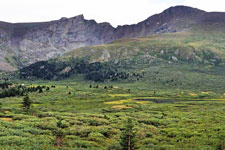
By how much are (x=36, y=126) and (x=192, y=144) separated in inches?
1588

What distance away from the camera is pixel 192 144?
158 feet

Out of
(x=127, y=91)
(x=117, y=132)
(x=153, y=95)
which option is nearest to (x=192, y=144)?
(x=117, y=132)

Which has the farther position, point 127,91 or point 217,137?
point 127,91

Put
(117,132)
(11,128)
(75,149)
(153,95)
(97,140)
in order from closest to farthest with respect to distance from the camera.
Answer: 1. (75,149)
2. (97,140)
3. (11,128)
4. (117,132)
5. (153,95)

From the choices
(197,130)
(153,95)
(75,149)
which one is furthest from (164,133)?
(153,95)

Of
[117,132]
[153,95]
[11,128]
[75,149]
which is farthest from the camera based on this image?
[153,95]

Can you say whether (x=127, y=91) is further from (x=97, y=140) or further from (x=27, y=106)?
(x=97, y=140)

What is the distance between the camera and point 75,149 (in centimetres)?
4219

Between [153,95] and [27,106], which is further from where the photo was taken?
[153,95]

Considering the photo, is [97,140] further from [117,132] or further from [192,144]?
[192,144]

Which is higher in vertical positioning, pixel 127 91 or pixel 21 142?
pixel 21 142

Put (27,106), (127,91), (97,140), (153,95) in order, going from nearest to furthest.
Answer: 1. (97,140)
2. (27,106)
3. (153,95)
4. (127,91)

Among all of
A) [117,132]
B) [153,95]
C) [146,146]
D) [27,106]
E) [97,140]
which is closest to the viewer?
[146,146]

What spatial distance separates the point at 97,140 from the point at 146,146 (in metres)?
11.7
